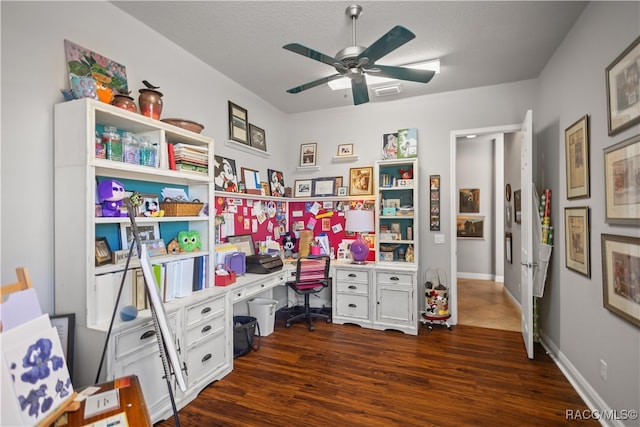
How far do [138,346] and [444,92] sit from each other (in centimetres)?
411

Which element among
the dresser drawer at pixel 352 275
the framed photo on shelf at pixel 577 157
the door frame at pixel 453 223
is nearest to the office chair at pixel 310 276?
the dresser drawer at pixel 352 275

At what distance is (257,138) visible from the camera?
3979 millimetres

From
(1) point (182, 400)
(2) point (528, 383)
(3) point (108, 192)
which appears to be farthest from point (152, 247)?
(2) point (528, 383)

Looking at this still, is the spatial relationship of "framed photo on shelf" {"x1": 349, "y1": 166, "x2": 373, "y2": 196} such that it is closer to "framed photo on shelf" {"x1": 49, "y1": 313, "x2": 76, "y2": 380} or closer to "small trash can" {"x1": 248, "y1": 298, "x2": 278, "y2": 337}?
"small trash can" {"x1": 248, "y1": 298, "x2": 278, "y2": 337}

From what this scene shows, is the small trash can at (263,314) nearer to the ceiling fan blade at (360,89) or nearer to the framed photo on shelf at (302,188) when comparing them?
the framed photo on shelf at (302,188)

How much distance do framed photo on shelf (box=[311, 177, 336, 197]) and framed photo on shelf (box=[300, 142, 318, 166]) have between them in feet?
0.92

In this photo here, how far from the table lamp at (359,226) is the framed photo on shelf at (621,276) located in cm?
226

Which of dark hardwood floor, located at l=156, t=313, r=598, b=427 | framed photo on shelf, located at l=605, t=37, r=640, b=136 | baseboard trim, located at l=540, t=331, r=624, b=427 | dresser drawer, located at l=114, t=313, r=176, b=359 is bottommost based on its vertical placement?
dark hardwood floor, located at l=156, t=313, r=598, b=427

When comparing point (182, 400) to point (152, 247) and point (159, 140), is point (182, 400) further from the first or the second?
point (159, 140)

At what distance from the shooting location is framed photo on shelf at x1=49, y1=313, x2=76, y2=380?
1.78m

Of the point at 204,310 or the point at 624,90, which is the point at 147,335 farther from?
the point at 624,90

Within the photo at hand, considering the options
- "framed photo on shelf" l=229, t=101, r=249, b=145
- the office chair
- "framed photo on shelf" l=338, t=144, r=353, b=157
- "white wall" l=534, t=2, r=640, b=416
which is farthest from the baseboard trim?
"framed photo on shelf" l=229, t=101, r=249, b=145

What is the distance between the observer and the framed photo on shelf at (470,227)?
639cm

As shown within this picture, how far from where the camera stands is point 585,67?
2.29 metres
